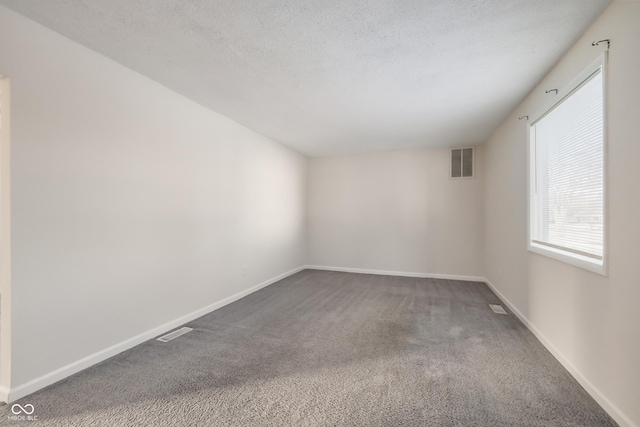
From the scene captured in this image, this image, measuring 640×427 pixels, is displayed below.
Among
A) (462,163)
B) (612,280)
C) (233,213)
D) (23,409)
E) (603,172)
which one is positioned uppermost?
(462,163)

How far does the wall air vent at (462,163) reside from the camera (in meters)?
5.11

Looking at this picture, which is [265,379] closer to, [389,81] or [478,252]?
[389,81]

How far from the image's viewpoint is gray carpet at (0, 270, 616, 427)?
1.63 metres

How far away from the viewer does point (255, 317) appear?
323cm

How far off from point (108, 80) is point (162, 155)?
74 cm

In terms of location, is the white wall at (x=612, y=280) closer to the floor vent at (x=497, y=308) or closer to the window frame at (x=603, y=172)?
the window frame at (x=603, y=172)

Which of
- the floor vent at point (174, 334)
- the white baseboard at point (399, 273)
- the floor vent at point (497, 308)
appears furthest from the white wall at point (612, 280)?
the floor vent at point (174, 334)

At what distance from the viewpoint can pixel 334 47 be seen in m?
2.13

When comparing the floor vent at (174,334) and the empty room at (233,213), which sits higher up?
the empty room at (233,213)

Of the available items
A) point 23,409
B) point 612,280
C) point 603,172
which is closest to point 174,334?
point 23,409

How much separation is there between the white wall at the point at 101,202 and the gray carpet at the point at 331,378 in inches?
14.0
